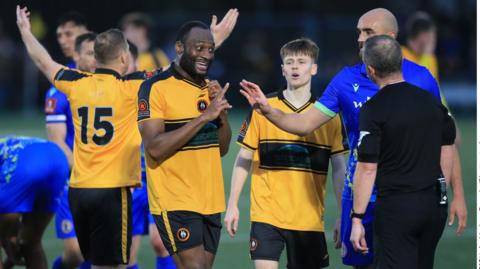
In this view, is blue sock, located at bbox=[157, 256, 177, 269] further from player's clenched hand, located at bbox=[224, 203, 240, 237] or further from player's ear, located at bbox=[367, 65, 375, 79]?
player's ear, located at bbox=[367, 65, 375, 79]

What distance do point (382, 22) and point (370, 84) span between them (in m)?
0.44

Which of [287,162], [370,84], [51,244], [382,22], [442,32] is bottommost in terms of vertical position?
[51,244]

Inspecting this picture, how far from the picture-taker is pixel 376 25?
7.05 meters

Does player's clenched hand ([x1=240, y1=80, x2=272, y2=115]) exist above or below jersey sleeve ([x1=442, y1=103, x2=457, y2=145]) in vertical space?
above

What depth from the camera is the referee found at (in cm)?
601

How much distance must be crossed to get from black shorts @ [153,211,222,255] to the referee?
119cm

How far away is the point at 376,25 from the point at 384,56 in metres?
0.98

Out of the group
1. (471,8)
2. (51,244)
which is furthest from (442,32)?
(51,244)

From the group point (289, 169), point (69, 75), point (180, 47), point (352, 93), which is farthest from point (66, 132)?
point (352, 93)

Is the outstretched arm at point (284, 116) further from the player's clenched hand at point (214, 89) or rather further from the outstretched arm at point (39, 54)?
the outstretched arm at point (39, 54)

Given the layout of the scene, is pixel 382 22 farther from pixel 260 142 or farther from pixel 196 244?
pixel 196 244

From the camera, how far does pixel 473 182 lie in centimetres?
1450

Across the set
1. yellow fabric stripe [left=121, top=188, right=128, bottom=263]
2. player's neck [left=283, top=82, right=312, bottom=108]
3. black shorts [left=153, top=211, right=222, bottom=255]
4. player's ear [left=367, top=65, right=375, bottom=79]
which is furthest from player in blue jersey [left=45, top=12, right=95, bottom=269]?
player's ear [left=367, top=65, right=375, bottom=79]

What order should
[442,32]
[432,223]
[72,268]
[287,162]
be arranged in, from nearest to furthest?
[432,223] → [287,162] → [72,268] → [442,32]
